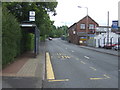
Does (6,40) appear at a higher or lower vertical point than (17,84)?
higher

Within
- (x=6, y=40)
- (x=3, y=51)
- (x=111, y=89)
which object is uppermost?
(x=6, y=40)

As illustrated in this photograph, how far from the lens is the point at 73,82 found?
6.75 meters

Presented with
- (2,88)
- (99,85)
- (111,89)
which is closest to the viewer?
(2,88)

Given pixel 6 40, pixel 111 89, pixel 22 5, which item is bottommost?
pixel 111 89

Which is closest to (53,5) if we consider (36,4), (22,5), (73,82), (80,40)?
(36,4)

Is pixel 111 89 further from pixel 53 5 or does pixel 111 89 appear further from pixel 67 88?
pixel 53 5

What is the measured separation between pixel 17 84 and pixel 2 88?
0.60m

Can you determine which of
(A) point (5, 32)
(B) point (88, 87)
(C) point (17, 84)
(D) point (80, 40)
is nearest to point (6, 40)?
(A) point (5, 32)

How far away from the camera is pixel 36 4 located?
18797mm

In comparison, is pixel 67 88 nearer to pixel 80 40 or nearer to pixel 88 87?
pixel 88 87

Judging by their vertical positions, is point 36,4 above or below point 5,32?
above

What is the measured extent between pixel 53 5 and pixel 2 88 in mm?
16187

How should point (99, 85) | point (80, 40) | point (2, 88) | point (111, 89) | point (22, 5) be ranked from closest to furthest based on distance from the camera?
1. point (2, 88)
2. point (111, 89)
3. point (99, 85)
4. point (22, 5)
5. point (80, 40)

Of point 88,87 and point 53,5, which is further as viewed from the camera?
point 53,5
